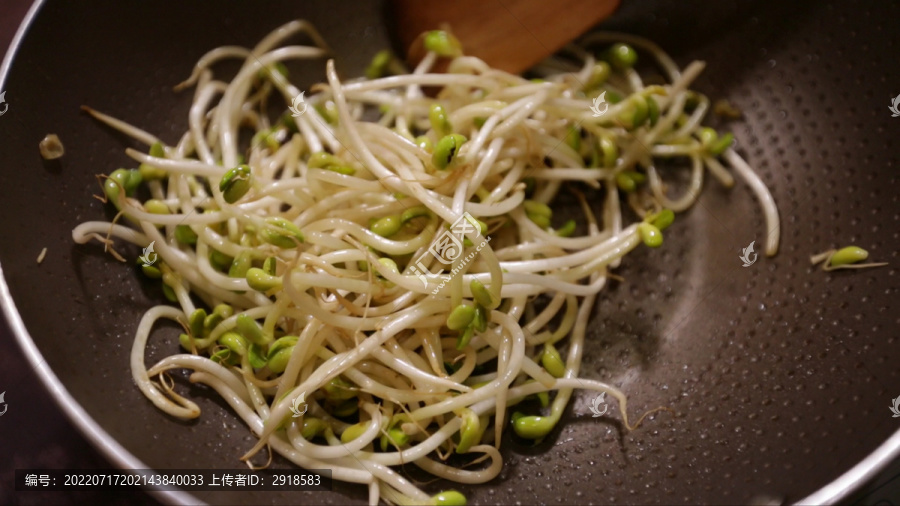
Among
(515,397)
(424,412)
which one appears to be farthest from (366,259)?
(515,397)

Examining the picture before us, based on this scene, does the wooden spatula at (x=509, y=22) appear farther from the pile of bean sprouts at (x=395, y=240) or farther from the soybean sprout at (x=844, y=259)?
the soybean sprout at (x=844, y=259)

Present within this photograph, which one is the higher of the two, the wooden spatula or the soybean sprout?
the wooden spatula

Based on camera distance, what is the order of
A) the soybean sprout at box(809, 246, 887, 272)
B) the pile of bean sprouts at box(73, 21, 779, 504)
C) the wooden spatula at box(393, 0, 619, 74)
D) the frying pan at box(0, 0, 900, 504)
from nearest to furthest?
the frying pan at box(0, 0, 900, 504), the pile of bean sprouts at box(73, 21, 779, 504), the soybean sprout at box(809, 246, 887, 272), the wooden spatula at box(393, 0, 619, 74)

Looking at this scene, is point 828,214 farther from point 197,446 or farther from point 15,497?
point 15,497

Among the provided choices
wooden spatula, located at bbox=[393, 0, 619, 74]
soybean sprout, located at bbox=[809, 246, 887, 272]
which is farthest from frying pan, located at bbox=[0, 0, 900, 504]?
wooden spatula, located at bbox=[393, 0, 619, 74]

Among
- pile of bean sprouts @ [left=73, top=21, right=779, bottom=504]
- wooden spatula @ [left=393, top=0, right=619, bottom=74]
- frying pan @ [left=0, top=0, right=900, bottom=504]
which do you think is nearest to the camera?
frying pan @ [left=0, top=0, right=900, bottom=504]

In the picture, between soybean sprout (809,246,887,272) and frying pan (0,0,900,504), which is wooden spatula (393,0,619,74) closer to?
frying pan (0,0,900,504)

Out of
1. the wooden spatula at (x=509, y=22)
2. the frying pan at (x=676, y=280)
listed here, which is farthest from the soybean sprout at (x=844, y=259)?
the wooden spatula at (x=509, y=22)
